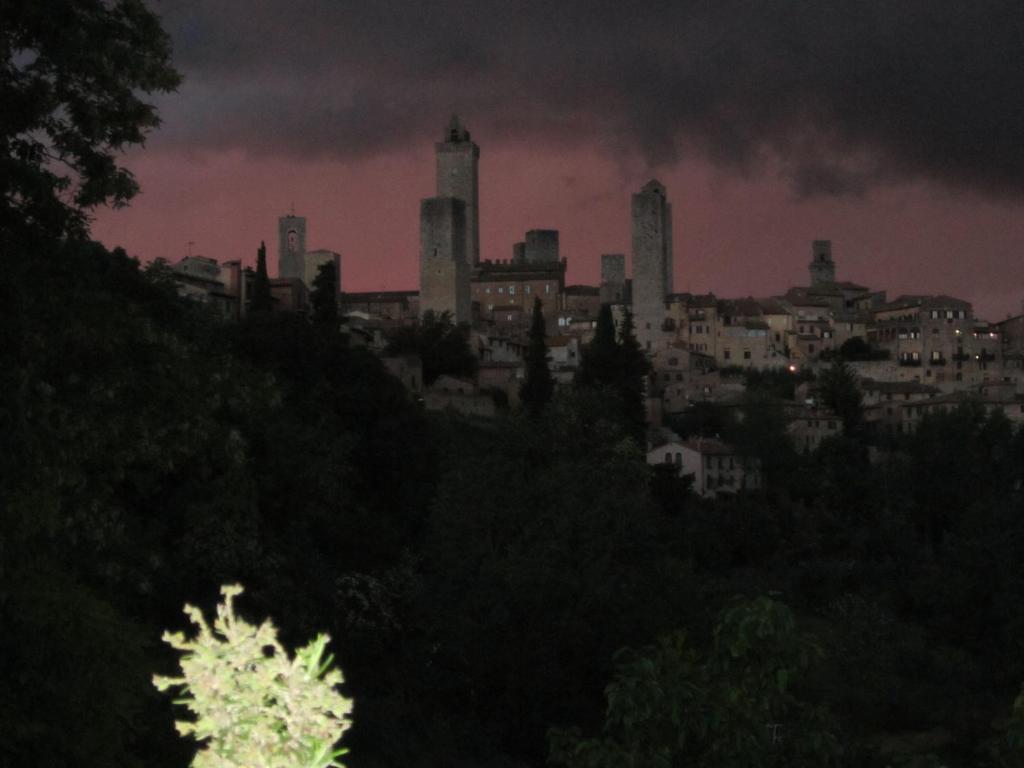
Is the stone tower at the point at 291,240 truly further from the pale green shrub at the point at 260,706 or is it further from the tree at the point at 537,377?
the pale green shrub at the point at 260,706

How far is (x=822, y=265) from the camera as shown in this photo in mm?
126688

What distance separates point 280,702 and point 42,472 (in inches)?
186

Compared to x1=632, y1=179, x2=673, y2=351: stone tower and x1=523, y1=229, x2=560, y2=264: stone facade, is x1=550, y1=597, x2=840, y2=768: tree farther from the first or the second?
x1=523, y1=229, x2=560, y2=264: stone facade

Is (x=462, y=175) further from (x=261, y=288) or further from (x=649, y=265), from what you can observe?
(x=261, y=288)

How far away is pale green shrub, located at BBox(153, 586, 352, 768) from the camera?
5.80 metres

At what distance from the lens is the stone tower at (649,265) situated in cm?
8994

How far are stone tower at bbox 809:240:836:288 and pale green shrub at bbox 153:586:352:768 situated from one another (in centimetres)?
12131

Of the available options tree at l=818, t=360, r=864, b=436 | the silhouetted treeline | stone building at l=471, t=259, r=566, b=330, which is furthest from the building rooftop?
stone building at l=471, t=259, r=566, b=330

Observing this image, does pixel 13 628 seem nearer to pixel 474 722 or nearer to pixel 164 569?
pixel 164 569

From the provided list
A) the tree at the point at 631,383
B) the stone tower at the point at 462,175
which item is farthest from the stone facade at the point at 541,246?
the tree at the point at 631,383

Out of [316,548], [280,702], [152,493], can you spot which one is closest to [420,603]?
[316,548]

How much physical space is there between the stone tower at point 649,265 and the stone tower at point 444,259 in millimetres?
10253

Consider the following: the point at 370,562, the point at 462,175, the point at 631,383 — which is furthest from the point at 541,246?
the point at 370,562

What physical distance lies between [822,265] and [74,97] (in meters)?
119
